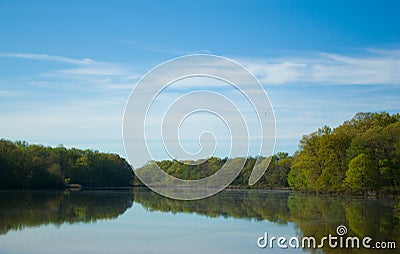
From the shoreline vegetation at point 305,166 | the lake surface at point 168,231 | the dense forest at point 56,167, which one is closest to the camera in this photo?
the lake surface at point 168,231

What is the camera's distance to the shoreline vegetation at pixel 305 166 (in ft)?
178

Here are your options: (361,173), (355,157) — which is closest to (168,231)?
(361,173)

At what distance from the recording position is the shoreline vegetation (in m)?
54.3

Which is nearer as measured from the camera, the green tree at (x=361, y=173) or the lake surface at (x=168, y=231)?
the lake surface at (x=168, y=231)

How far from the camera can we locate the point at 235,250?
16391 mm

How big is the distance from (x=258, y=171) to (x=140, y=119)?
7481cm

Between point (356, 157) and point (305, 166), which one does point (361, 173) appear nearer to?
point (356, 157)

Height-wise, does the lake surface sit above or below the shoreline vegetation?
below

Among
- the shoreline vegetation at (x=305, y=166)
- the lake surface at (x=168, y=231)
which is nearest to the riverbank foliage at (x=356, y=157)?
the shoreline vegetation at (x=305, y=166)

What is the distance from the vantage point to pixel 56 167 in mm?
74875

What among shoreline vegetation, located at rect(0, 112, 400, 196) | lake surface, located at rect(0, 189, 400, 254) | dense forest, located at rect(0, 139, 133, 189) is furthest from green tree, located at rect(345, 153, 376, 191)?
dense forest, located at rect(0, 139, 133, 189)

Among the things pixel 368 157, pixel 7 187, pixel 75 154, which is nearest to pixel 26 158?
pixel 7 187

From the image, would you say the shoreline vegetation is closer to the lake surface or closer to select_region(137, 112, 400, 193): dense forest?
select_region(137, 112, 400, 193): dense forest

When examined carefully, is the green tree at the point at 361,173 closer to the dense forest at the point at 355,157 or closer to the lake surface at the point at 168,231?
the dense forest at the point at 355,157
